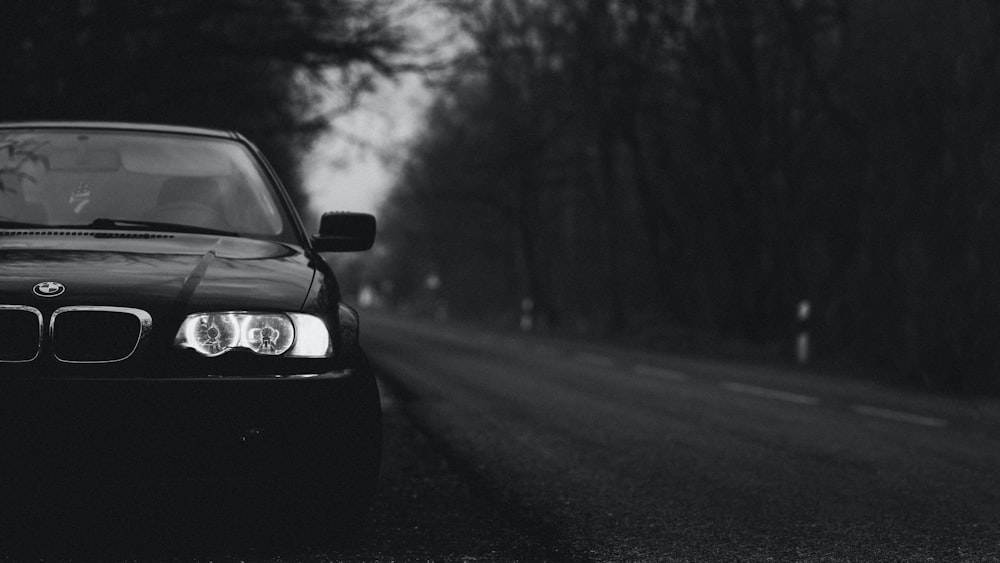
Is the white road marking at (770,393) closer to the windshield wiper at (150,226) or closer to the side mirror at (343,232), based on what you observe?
the side mirror at (343,232)

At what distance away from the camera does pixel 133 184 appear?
17.1 feet

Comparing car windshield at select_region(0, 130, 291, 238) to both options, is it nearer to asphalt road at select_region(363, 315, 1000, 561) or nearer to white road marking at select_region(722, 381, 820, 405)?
asphalt road at select_region(363, 315, 1000, 561)

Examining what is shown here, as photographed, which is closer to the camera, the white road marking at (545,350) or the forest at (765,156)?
the forest at (765,156)

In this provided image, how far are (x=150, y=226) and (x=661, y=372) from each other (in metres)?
11.6

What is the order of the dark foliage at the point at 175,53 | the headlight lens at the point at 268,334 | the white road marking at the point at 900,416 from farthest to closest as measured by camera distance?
the dark foliage at the point at 175,53 → the white road marking at the point at 900,416 → the headlight lens at the point at 268,334

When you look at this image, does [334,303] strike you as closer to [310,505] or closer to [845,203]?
[310,505]

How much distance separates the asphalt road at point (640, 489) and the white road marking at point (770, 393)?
20cm

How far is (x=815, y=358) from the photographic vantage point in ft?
66.9

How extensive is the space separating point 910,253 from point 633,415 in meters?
7.66

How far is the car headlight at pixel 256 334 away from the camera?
157 inches

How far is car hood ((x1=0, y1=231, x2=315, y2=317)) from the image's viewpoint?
398 cm

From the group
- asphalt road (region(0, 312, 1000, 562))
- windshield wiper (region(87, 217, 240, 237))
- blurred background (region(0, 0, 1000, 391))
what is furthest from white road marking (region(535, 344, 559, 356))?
windshield wiper (region(87, 217, 240, 237))

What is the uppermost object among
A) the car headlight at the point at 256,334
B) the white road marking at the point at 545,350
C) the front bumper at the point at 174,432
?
the car headlight at the point at 256,334

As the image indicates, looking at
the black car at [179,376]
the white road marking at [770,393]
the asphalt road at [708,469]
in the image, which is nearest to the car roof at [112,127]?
the black car at [179,376]
